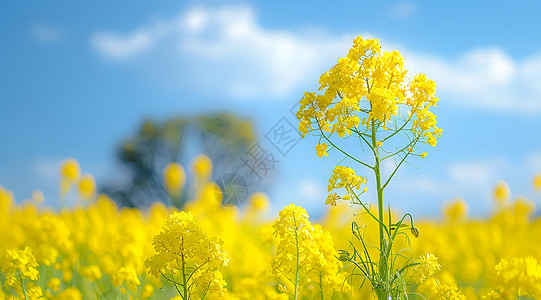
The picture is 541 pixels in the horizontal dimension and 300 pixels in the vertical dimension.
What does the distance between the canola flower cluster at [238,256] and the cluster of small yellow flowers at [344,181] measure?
7 cm

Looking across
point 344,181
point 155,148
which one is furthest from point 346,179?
point 155,148

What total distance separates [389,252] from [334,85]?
0.89m

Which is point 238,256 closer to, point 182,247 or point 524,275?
point 182,247

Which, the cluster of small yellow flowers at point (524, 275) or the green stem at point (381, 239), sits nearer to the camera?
the cluster of small yellow flowers at point (524, 275)

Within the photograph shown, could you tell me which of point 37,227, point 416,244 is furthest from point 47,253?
point 416,244

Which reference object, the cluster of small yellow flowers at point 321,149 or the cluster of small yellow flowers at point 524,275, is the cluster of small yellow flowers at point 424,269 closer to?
the cluster of small yellow flowers at point 524,275

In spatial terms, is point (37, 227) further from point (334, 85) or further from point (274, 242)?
point (334, 85)

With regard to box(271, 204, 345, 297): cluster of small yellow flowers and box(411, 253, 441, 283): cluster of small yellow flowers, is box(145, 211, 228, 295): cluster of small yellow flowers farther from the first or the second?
box(411, 253, 441, 283): cluster of small yellow flowers

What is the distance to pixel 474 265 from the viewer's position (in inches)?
215

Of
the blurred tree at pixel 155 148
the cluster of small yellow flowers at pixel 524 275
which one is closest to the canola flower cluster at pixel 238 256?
the cluster of small yellow flowers at pixel 524 275

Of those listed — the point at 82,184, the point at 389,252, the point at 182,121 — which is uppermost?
the point at 182,121

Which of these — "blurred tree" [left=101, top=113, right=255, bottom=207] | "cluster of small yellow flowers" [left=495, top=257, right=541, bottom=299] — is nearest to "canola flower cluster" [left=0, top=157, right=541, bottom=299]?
"cluster of small yellow flowers" [left=495, top=257, right=541, bottom=299]

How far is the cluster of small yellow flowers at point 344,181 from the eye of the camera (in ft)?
8.63

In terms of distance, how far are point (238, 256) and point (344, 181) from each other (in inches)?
115
